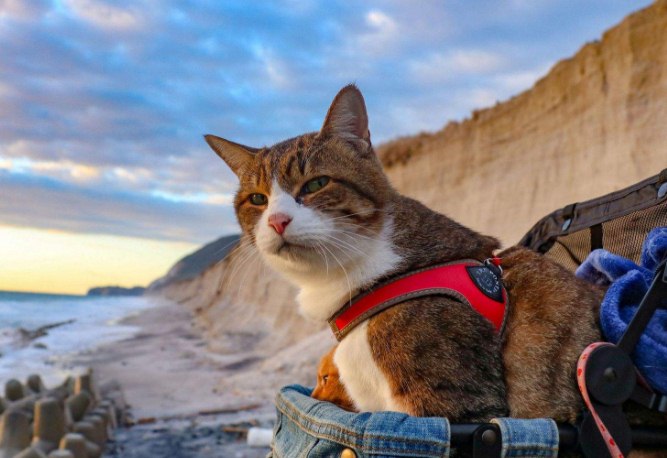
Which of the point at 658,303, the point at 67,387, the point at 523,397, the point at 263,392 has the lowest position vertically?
the point at 263,392

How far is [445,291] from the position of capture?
162 centimetres

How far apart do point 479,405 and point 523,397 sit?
0.48 feet

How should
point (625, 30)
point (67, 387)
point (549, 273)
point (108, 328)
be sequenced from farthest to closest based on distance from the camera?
point (108, 328)
point (625, 30)
point (67, 387)
point (549, 273)

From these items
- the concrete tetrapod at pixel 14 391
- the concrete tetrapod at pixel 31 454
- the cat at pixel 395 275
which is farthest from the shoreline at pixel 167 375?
the cat at pixel 395 275

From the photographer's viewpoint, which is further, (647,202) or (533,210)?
(533,210)

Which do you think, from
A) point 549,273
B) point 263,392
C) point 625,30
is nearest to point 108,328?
point 263,392

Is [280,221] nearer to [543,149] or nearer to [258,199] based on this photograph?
[258,199]

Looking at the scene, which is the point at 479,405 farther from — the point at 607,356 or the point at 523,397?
the point at 607,356

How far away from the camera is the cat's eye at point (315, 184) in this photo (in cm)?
188

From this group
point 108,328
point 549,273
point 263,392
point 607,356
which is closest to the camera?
point 607,356

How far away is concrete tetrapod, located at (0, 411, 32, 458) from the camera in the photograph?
422 cm

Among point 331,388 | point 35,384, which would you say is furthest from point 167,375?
point 331,388

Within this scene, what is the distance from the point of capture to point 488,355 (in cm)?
154

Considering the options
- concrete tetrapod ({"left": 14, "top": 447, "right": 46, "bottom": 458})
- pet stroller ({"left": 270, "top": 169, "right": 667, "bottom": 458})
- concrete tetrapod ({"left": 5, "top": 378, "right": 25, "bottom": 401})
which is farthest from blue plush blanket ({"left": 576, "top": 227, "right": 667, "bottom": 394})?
concrete tetrapod ({"left": 5, "top": 378, "right": 25, "bottom": 401})
